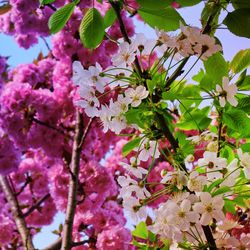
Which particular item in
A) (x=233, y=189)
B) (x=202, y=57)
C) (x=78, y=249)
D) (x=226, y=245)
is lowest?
(x=226, y=245)

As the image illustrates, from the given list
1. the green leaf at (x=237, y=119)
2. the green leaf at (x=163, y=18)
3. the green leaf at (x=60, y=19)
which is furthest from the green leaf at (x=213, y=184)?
the green leaf at (x=60, y=19)

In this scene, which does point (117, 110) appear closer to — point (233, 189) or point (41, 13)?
point (233, 189)

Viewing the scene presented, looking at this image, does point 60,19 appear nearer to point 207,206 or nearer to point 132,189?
point 132,189

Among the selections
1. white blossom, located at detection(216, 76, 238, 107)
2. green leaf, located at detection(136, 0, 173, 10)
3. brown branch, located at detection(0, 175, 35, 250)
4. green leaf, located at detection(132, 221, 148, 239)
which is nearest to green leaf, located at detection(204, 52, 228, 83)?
white blossom, located at detection(216, 76, 238, 107)

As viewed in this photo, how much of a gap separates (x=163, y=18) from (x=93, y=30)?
0.57 ft

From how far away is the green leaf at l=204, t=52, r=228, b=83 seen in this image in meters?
0.94

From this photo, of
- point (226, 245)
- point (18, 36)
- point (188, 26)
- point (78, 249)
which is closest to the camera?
point (188, 26)

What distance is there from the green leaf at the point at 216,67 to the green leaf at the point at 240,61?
0.40ft

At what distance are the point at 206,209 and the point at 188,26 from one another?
A: 38cm

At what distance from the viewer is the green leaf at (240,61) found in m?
1.06

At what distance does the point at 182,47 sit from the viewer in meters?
0.91

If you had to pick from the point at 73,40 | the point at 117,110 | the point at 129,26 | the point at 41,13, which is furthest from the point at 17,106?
the point at 117,110

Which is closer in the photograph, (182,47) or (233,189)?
(182,47)

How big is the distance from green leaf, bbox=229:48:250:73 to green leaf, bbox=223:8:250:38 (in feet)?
0.48
